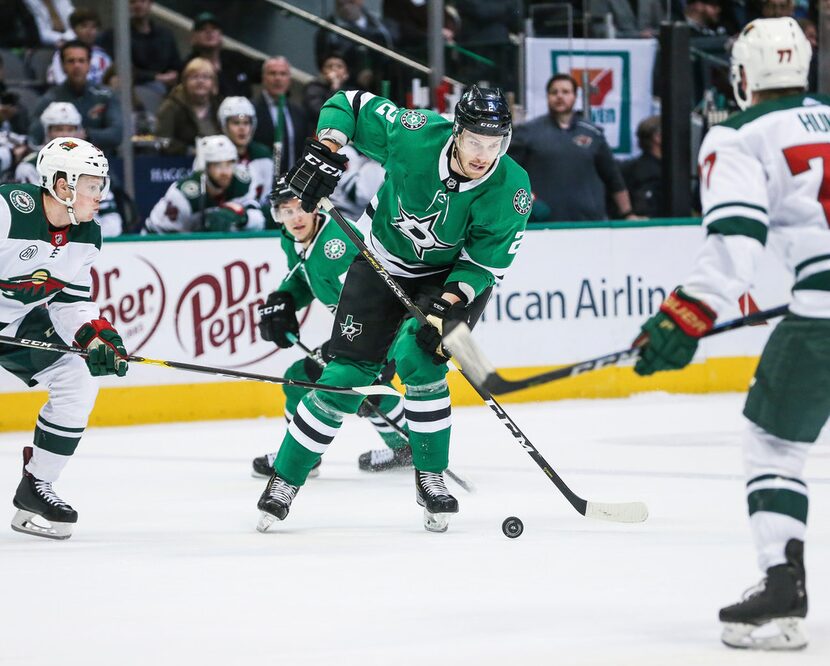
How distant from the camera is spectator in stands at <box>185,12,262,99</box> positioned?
8211mm

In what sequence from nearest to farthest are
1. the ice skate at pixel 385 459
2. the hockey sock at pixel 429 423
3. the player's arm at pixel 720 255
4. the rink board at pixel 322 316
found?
the player's arm at pixel 720 255
the hockey sock at pixel 429 423
the ice skate at pixel 385 459
the rink board at pixel 322 316

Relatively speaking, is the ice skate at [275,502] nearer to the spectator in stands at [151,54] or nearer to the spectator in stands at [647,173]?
the spectator in stands at [647,173]

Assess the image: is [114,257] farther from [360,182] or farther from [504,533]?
[504,533]

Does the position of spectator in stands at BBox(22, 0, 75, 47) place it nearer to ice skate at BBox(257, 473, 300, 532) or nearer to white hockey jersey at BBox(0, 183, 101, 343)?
white hockey jersey at BBox(0, 183, 101, 343)

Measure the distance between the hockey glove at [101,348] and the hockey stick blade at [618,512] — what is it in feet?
4.60

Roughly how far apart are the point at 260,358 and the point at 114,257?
84 cm

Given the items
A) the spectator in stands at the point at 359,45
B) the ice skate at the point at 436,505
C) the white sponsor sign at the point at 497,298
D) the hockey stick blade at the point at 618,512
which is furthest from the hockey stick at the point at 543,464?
the spectator in stands at the point at 359,45

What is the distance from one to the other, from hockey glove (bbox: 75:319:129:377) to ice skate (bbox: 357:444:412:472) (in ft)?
5.08

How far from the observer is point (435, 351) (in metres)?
4.25

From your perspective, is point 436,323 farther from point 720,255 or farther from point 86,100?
point 86,100

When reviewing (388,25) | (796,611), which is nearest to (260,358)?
(388,25)

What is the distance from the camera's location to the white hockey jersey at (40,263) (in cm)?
414

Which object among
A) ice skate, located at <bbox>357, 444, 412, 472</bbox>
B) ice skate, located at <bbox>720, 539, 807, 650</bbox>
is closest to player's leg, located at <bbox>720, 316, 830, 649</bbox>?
ice skate, located at <bbox>720, 539, 807, 650</bbox>

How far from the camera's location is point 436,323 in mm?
4180
